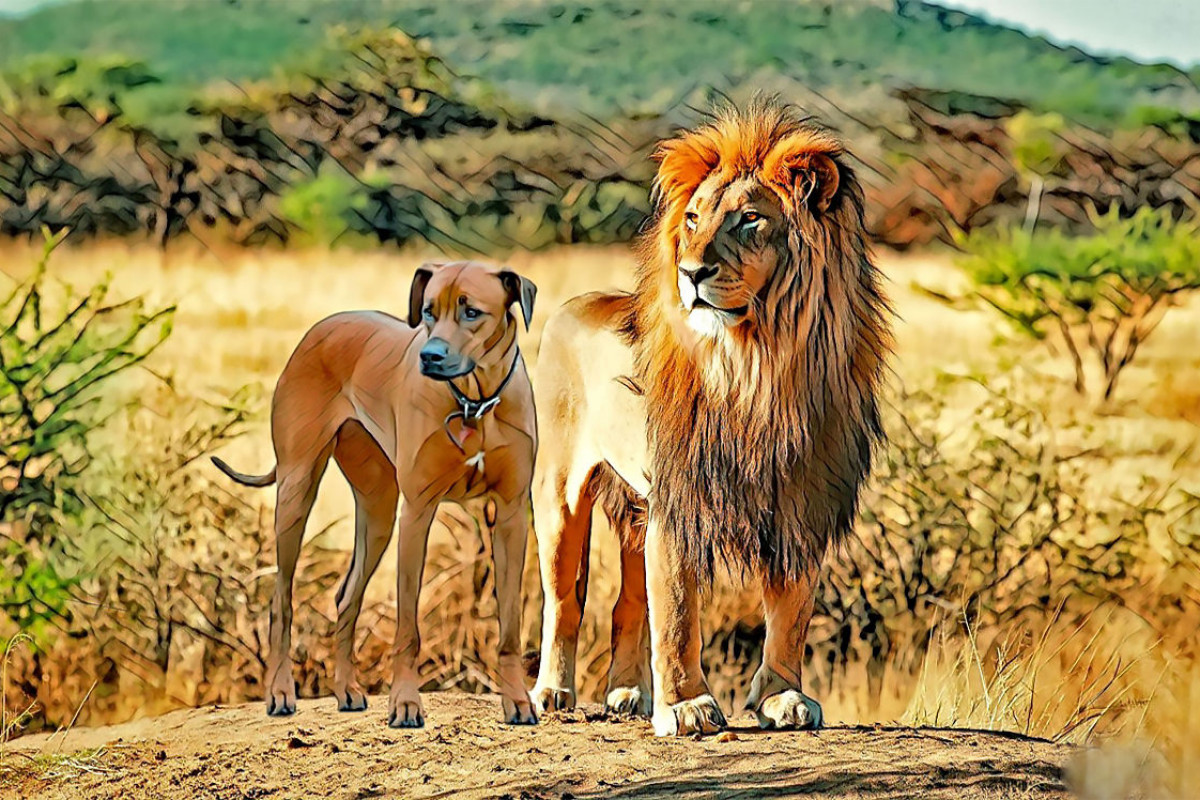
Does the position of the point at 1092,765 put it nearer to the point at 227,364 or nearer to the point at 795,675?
the point at 795,675

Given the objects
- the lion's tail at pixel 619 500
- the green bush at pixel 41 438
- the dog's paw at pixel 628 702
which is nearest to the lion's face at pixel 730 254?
the lion's tail at pixel 619 500

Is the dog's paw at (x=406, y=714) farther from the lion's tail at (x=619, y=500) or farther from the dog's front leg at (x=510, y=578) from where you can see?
the lion's tail at (x=619, y=500)

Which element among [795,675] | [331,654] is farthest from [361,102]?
[795,675]

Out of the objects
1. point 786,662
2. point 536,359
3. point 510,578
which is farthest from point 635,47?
point 786,662

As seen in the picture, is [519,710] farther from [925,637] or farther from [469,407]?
[925,637]

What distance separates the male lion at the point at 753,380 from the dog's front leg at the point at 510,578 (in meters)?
0.44

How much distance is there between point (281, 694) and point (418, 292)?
1646 mm

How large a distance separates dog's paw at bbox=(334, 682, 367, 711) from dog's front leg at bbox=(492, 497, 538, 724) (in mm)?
686

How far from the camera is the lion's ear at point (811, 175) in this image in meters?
5.82

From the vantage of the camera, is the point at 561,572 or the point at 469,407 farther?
the point at 561,572

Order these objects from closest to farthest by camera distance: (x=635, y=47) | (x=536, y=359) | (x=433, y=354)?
(x=433, y=354)
(x=536, y=359)
(x=635, y=47)

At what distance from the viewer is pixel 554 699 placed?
670 cm

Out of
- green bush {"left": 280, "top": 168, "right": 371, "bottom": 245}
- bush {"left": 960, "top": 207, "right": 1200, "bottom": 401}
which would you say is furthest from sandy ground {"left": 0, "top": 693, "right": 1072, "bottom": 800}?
green bush {"left": 280, "top": 168, "right": 371, "bottom": 245}

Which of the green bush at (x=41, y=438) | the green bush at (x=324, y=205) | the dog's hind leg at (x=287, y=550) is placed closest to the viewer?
the dog's hind leg at (x=287, y=550)
